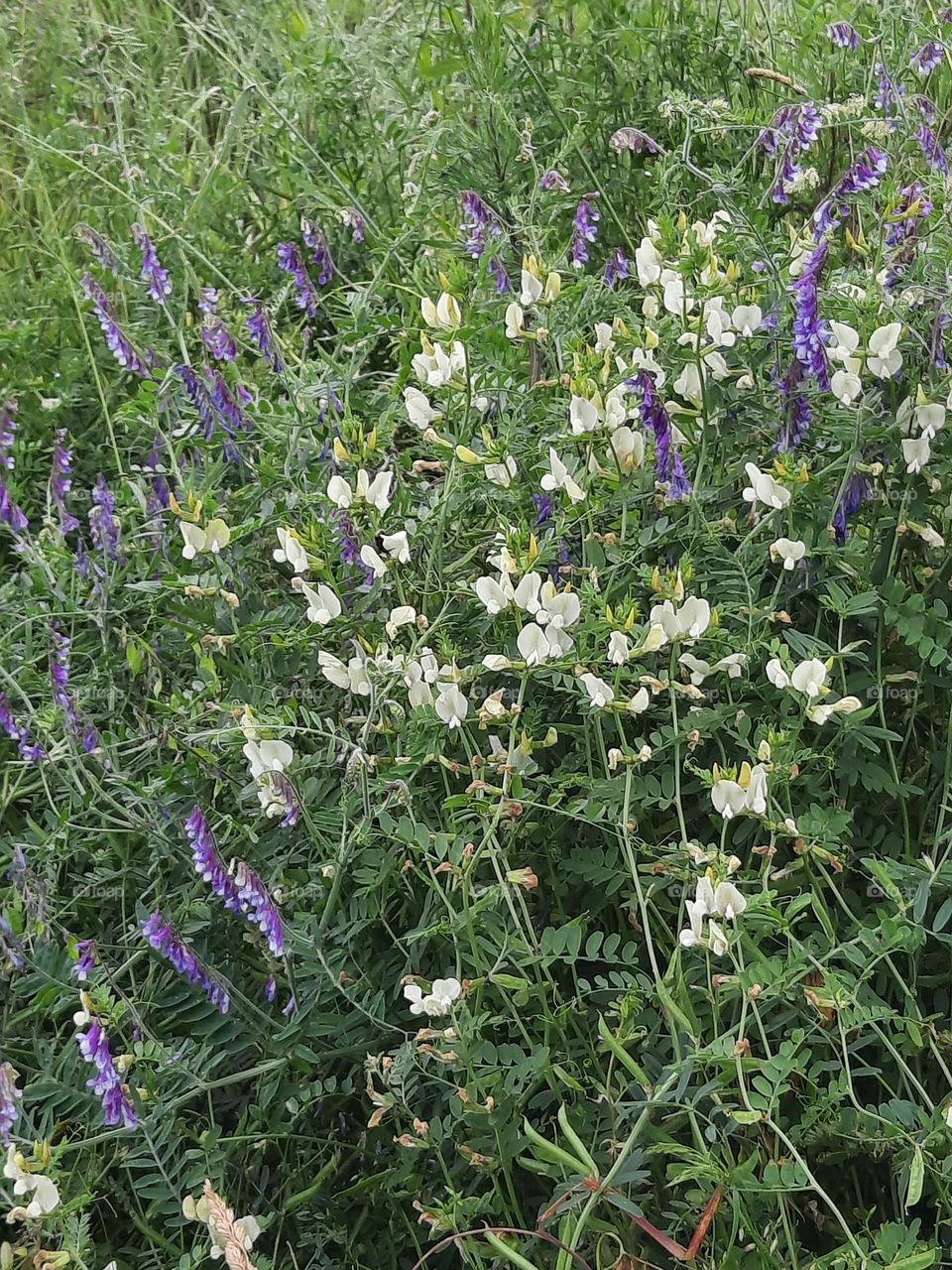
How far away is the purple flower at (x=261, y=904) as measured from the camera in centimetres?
122

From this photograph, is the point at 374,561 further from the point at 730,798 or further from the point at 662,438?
the point at 730,798

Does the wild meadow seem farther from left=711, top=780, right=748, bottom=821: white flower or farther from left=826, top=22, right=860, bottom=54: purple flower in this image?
left=826, top=22, right=860, bottom=54: purple flower

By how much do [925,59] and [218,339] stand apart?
104cm

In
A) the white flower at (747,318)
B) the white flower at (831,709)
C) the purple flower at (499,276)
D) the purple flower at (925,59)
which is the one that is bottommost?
the white flower at (831,709)

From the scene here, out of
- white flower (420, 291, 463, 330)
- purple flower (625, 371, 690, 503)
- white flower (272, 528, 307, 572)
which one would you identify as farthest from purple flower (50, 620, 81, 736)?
purple flower (625, 371, 690, 503)

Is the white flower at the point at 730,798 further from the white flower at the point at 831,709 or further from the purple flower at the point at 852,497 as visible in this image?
the purple flower at the point at 852,497

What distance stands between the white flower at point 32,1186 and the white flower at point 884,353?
3.39ft

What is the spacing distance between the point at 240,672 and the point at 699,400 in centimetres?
59

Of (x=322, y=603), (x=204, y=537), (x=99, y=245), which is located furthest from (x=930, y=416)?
(x=99, y=245)

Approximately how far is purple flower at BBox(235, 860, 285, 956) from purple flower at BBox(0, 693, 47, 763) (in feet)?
1.25

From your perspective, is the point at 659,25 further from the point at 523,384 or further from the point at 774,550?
the point at 774,550

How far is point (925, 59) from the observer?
1.81m

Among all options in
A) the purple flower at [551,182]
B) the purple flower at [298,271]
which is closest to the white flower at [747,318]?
the purple flower at [551,182]

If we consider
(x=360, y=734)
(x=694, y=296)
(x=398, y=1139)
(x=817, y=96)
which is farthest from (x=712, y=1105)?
(x=817, y=96)
